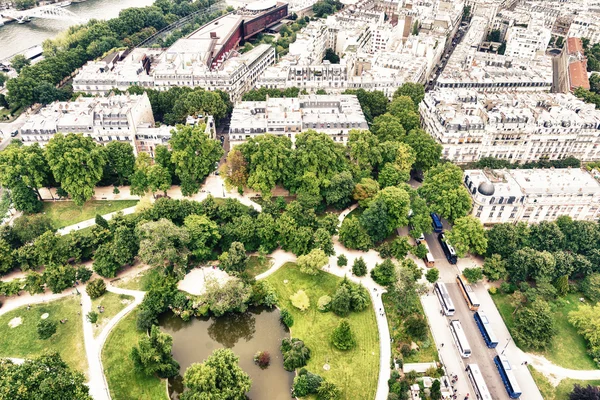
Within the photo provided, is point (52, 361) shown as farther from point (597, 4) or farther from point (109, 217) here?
point (597, 4)

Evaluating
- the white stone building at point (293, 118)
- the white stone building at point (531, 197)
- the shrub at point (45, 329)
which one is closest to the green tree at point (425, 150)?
the white stone building at point (531, 197)

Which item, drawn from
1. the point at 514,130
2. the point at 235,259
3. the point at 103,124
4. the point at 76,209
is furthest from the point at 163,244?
the point at 514,130

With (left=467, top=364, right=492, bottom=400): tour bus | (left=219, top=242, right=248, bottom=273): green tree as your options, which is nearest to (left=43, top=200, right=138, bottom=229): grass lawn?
(left=219, top=242, right=248, bottom=273): green tree

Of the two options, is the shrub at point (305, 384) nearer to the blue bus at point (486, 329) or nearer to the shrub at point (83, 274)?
the blue bus at point (486, 329)

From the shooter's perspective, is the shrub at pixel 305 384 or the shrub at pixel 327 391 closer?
the shrub at pixel 327 391

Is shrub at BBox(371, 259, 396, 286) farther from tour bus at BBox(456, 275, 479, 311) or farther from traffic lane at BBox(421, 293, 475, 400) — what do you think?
tour bus at BBox(456, 275, 479, 311)

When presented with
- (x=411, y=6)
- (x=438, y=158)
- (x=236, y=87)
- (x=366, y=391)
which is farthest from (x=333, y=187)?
(x=411, y=6)

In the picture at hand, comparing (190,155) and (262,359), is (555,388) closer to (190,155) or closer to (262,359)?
(262,359)
